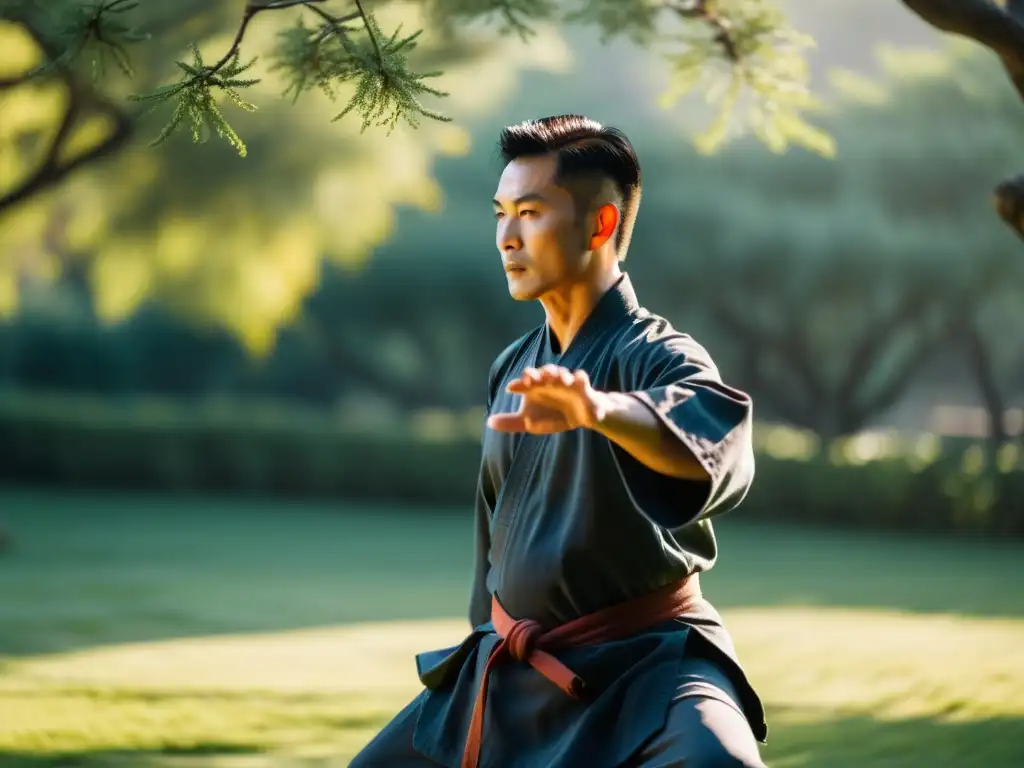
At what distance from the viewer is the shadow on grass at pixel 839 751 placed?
5.17 m

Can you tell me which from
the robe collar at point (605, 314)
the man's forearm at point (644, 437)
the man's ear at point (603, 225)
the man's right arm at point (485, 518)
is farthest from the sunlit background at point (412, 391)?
the man's forearm at point (644, 437)

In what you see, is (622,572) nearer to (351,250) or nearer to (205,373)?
(351,250)

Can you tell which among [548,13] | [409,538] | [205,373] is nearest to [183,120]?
[548,13]

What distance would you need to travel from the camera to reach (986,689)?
6.72 m

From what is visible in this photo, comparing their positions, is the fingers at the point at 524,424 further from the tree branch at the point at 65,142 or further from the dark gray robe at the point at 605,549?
the tree branch at the point at 65,142

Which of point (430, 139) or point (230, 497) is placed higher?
point (430, 139)

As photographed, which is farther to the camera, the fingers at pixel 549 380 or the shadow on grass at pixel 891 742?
the shadow on grass at pixel 891 742

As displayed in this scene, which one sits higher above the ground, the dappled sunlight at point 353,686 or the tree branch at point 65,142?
the tree branch at point 65,142

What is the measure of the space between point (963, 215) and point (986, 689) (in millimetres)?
12984

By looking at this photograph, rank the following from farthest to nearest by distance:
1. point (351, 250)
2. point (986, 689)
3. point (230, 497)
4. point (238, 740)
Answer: point (230, 497), point (351, 250), point (986, 689), point (238, 740)

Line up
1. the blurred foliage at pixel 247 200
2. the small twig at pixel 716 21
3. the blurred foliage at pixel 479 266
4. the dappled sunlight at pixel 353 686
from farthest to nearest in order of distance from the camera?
1. the blurred foliage at pixel 479 266
2. the blurred foliage at pixel 247 200
3. the dappled sunlight at pixel 353 686
4. the small twig at pixel 716 21

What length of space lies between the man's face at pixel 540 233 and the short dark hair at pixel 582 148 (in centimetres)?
3

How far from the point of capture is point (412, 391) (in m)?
24.8

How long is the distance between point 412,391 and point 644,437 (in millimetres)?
22598
